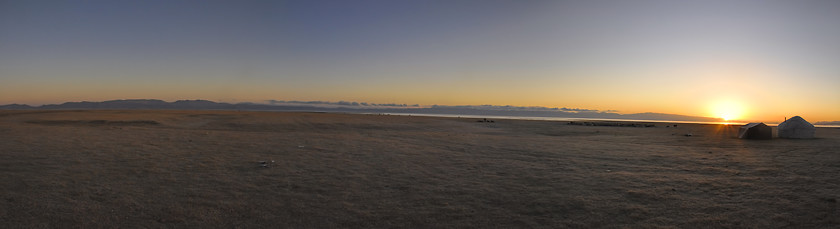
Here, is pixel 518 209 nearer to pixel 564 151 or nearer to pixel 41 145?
pixel 564 151

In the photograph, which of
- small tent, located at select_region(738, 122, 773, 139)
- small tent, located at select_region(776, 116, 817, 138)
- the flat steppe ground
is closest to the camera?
the flat steppe ground

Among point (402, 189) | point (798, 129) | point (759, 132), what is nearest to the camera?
point (402, 189)

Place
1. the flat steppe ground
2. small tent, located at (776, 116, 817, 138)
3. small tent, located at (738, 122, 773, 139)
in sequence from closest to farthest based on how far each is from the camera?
the flat steppe ground → small tent, located at (738, 122, 773, 139) → small tent, located at (776, 116, 817, 138)

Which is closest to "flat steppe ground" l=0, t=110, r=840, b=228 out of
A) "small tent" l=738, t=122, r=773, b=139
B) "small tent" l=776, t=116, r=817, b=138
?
"small tent" l=738, t=122, r=773, b=139

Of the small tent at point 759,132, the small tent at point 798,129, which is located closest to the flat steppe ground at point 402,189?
the small tent at point 759,132

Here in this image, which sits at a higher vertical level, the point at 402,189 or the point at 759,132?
the point at 759,132

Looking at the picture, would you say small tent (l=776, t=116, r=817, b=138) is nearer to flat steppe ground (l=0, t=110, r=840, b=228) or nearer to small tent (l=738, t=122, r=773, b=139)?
small tent (l=738, t=122, r=773, b=139)

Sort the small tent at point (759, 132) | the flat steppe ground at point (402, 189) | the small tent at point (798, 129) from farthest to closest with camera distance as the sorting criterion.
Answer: the small tent at point (798, 129) → the small tent at point (759, 132) → the flat steppe ground at point (402, 189)

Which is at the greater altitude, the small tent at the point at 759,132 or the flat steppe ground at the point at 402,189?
the small tent at the point at 759,132

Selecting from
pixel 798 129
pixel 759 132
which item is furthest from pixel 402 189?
pixel 798 129

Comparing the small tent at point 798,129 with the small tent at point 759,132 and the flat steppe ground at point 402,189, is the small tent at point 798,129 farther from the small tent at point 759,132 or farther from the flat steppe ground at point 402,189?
the flat steppe ground at point 402,189

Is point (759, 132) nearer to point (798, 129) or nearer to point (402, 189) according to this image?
point (798, 129)

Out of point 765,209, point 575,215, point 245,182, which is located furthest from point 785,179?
point 245,182

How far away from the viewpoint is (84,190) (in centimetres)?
723
